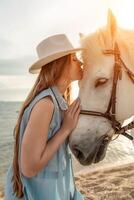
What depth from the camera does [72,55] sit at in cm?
237

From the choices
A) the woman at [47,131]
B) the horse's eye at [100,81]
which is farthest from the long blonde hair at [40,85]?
the horse's eye at [100,81]

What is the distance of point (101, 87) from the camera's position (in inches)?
100

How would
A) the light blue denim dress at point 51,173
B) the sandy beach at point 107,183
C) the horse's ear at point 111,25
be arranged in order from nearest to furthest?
1. the light blue denim dress at point 51,173
2. the horse's ear at point 111,25
3. the sandy beach at point 107,183

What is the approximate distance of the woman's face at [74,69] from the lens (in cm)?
235

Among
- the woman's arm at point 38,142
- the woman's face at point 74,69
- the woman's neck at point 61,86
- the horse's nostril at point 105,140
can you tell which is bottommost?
the horse's nostril at point 105,140

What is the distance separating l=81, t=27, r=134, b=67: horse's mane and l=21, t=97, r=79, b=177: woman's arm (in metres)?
0.64

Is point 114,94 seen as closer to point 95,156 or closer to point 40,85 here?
point 95,156

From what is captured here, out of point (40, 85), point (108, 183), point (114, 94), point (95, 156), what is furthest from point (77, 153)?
point (108, 183)

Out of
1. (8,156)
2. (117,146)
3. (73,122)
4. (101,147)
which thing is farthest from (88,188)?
(117,146)

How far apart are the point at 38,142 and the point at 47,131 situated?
0.08 m

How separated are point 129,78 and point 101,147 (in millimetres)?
535

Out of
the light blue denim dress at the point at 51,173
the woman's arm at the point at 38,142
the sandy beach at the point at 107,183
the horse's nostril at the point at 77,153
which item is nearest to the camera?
the woman's arm at the point at 38,142

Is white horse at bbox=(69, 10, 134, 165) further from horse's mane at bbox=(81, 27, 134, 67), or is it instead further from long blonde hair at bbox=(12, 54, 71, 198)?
long blonde hair at bbox=(12, 54, 71, 198)

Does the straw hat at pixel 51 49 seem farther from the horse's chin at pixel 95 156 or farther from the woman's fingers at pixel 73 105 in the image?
the horse's chin at pixel 95 156
